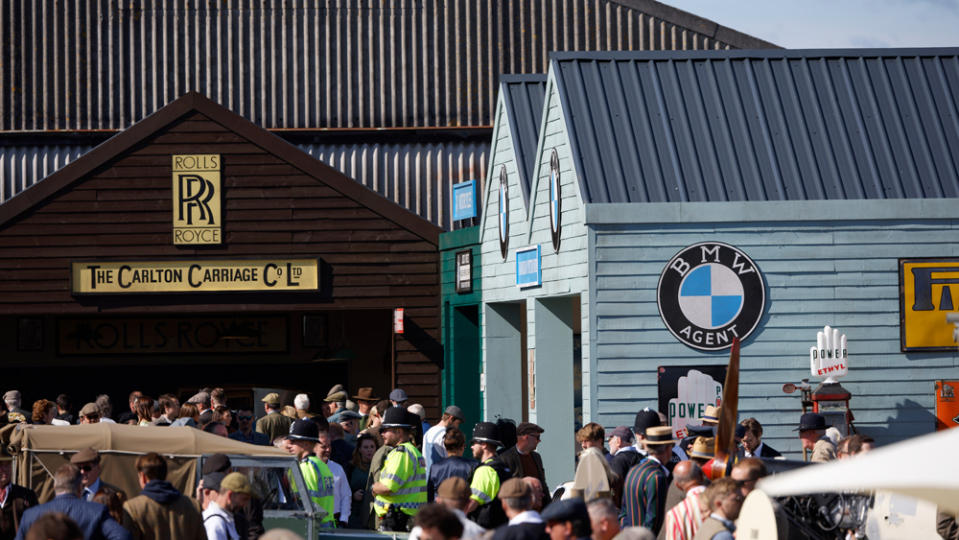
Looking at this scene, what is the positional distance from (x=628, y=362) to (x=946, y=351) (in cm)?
350

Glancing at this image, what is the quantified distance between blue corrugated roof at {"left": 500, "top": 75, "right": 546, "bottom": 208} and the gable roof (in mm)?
3567

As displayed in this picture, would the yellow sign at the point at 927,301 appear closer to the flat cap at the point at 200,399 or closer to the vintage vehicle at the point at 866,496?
the vintage vehicle at the point at 866,496

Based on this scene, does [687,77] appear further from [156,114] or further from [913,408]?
[156,114]

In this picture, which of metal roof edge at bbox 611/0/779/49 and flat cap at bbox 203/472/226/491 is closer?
flat cap at bbox 203/472/226/491

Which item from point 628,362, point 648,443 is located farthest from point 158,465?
point 628,362

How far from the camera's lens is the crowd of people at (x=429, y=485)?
24.8ft

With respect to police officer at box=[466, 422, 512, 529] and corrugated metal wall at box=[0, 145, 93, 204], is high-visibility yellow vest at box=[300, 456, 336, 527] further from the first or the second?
corrugated metal wall at box=[0, 145, 93, 204]

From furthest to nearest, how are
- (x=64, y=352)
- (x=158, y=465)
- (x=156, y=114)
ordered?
(x=64, y=352), (x=156, y=114), (x=158, y=465)

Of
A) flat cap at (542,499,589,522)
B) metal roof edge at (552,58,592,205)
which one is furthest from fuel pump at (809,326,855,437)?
flat cap at (542,499,589,522)

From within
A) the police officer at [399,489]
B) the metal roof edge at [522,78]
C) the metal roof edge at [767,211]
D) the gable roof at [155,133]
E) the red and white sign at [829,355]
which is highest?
the metal roof edge at [522,78]

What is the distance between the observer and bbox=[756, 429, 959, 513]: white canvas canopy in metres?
4.98

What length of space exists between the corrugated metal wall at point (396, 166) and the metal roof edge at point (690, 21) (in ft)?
16.3

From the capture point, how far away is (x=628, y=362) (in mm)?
14859

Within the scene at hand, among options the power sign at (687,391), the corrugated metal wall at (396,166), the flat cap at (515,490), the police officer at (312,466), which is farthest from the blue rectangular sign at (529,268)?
the corrugated metal wall at (396,166)
